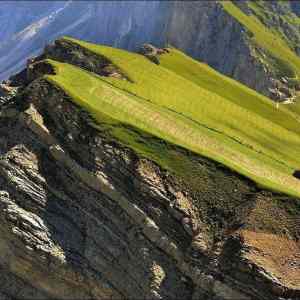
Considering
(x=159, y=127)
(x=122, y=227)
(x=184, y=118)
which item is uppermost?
(x=184, y=118)

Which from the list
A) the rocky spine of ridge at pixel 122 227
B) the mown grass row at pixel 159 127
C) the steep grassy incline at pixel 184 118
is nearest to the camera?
the rocky spine of ridge at pixel 122 227

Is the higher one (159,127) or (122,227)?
(159,127)

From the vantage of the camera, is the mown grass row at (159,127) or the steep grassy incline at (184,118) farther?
the steep grassy incline at (184,118)

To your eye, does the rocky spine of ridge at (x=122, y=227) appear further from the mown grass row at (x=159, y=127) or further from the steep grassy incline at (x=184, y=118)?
the steep grassy incline at (x=184, y=118)

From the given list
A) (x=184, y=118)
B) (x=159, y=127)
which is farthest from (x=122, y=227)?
(x=184, y=118)

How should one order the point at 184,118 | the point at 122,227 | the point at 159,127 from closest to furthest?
1. the point at 122,227
2. the point at 159,127
3. the point at 184,118

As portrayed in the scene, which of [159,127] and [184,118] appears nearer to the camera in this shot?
[159,127]

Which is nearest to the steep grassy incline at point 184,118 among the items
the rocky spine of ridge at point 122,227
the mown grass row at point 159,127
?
the mown grass row at point 159,127

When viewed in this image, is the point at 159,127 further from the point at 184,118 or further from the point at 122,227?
the point at 122,227
